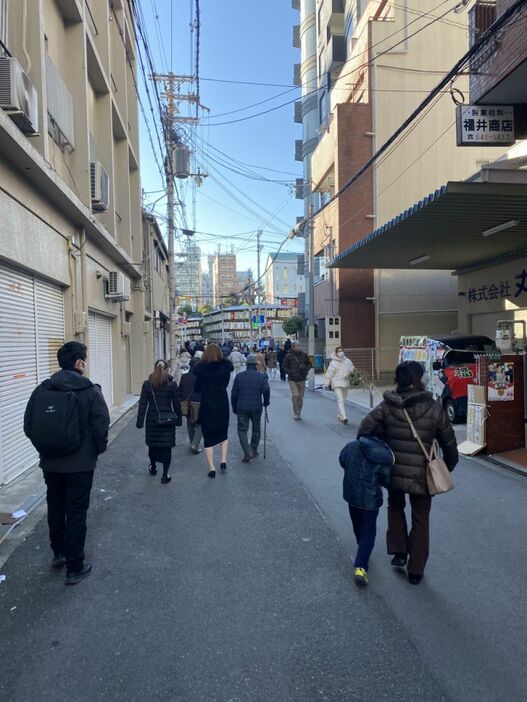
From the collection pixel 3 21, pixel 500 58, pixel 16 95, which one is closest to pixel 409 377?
pixel 16 95

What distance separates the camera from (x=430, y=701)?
254 centimetres

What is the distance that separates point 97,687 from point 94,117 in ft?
42.3

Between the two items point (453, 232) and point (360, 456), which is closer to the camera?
point (360, 456)

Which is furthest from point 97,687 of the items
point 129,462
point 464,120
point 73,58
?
point 73,58

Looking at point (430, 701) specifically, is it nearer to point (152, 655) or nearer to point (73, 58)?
point (152, 655)

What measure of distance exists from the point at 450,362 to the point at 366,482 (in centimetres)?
900

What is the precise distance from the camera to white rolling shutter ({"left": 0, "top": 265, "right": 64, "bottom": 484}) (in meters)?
6.46

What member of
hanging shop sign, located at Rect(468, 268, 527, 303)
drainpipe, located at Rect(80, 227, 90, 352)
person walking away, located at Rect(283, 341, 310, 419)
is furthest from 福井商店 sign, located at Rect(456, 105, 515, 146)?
drainpipe, located at Rect(80, 227, 90, 352)

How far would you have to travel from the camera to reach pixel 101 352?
42.7ft

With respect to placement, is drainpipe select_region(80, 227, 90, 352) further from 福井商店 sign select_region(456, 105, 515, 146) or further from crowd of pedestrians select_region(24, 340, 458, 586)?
福井商店 sign select_region(456, 105, 515, 146)

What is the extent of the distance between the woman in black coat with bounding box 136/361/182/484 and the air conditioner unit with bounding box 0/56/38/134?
3.46 meters

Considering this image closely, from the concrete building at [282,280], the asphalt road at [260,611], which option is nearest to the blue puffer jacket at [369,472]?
the asphalt road at [260,611]

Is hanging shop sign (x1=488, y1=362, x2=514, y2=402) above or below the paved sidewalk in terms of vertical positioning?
above

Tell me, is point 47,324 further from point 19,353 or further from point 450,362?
point 450,362
